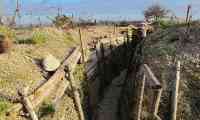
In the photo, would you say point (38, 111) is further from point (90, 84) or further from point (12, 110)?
point (90, 84)

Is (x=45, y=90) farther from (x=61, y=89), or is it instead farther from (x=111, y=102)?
(x=111, y=102)

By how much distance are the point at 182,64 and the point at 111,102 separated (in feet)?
13.8

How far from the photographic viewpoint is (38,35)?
14484 millimetres

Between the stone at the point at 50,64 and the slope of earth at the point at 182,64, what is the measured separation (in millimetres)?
2290

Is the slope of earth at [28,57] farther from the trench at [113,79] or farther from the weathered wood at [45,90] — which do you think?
the trench at [113,79]

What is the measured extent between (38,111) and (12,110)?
114 cm

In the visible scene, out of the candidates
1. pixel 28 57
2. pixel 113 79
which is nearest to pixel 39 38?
pixel 28 57

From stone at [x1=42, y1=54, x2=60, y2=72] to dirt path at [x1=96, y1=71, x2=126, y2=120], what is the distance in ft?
7.96

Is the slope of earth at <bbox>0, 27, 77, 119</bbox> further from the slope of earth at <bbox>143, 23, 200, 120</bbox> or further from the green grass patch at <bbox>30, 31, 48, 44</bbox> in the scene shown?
the slope of earth at <bbox>143, 23, 200, 120</bbox>

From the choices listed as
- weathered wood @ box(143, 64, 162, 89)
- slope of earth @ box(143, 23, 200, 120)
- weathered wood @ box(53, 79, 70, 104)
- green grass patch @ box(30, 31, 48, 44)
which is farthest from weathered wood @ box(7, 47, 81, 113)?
slope of earth @ box(143, 23, 200, 120)

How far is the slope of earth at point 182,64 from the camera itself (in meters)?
10.1

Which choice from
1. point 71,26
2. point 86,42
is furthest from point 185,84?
point 71,26

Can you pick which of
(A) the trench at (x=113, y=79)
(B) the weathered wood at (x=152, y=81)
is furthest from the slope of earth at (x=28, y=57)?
(B) the weathered wood at (x=152, y=81)

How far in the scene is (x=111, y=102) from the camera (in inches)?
591
